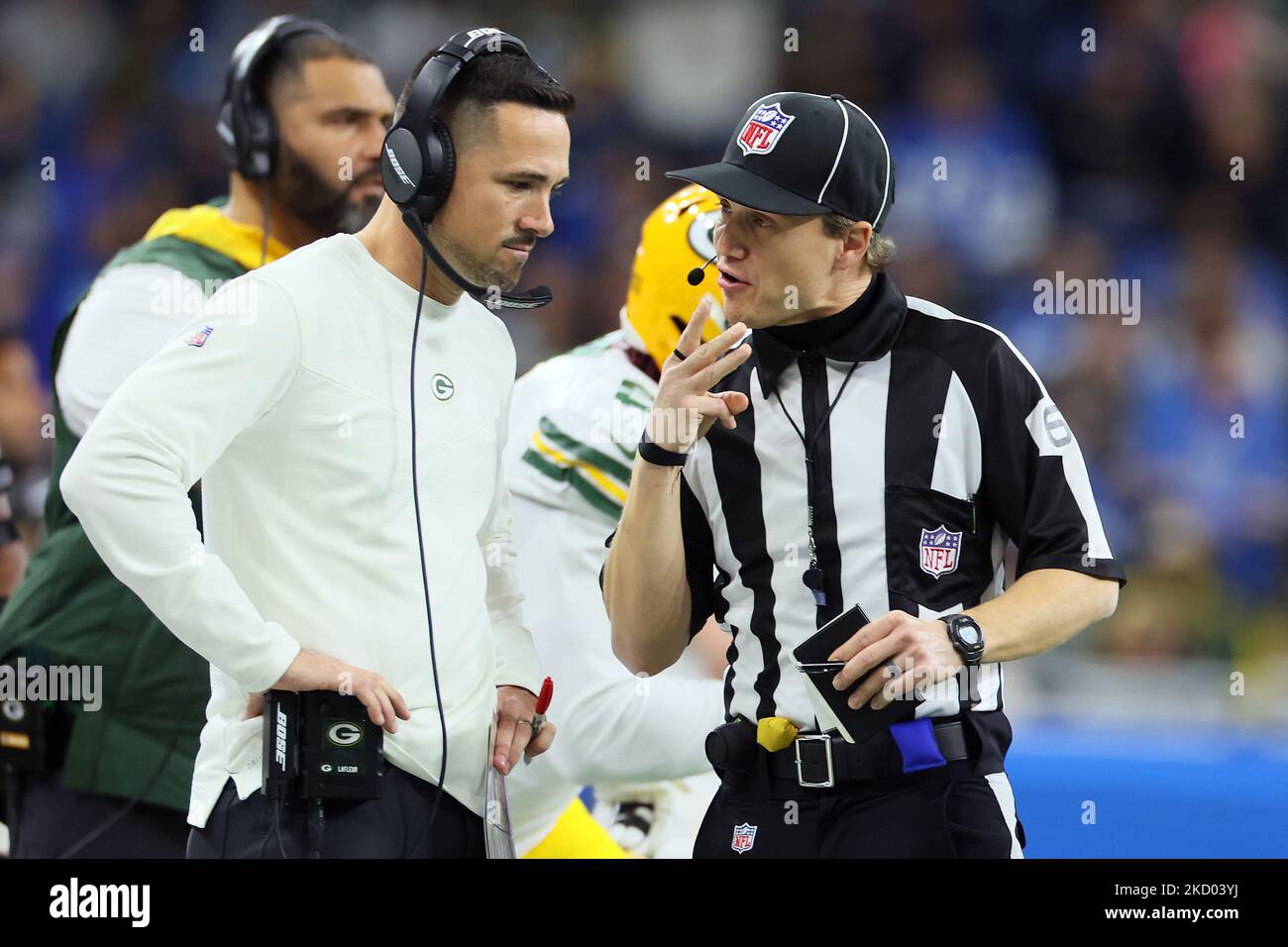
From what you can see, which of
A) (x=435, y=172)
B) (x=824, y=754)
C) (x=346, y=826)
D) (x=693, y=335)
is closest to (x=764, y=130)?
(x=693, y=335)

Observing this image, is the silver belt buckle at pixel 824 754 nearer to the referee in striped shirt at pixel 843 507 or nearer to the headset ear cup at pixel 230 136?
the referee in striped shirt at pixel 843 507

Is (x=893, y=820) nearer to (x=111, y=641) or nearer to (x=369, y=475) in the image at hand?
(x=369, y=475)

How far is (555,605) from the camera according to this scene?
3123 mm

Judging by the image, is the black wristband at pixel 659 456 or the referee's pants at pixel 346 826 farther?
the black wristband at pixel 659 456

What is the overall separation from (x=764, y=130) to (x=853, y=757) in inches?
34.7

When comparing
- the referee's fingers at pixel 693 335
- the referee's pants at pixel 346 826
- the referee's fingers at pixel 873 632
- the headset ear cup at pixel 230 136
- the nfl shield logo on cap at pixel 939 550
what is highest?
the headset ear cup at pixel 230 136

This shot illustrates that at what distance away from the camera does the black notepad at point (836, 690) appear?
218 cm

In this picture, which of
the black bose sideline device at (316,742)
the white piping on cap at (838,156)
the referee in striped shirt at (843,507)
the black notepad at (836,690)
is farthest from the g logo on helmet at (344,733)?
the white piping on cap at (838,156)

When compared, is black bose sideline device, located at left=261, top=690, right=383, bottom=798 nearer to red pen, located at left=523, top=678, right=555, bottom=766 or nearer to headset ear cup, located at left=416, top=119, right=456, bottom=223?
red pen, located at left=523, top=678, right=555, bottom=766

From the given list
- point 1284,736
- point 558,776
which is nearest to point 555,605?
point 558,776

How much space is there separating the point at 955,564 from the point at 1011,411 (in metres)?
0.22

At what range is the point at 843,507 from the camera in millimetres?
2340
